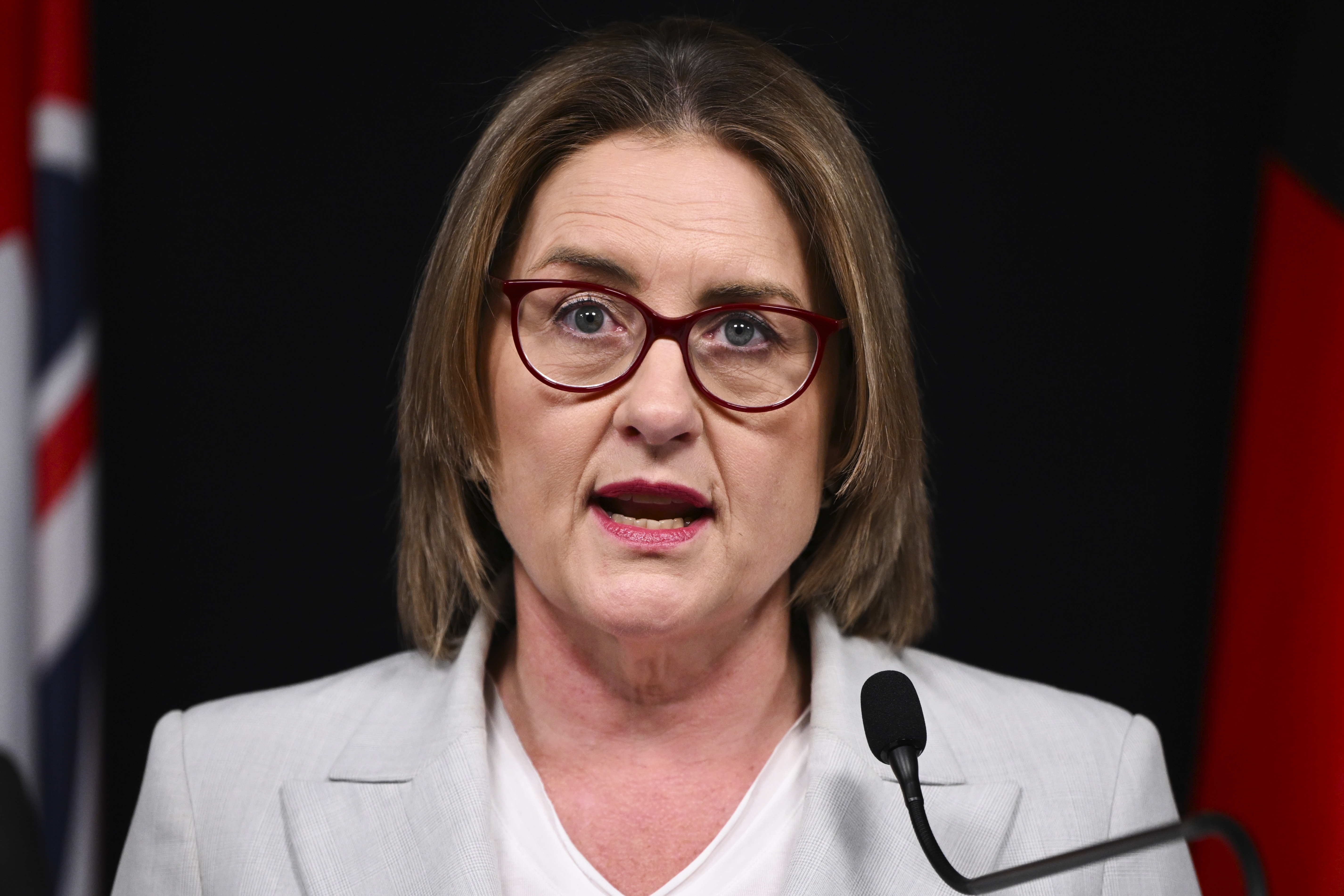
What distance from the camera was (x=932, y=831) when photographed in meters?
1.38

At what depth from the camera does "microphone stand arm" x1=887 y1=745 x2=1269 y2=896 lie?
99 cm

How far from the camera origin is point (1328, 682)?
1.67 metres

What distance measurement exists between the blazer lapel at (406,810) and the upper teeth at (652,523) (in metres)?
0.31

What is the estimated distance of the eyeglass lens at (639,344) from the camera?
1450mm

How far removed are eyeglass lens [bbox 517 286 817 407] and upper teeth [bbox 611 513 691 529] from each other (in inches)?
5.8

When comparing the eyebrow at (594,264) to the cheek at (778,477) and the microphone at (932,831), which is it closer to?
the cheek at (778,477)

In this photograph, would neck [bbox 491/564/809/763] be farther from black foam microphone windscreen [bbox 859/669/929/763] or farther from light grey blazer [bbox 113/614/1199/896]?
black foam microphone windscreen [bbox 859/669/929/763]

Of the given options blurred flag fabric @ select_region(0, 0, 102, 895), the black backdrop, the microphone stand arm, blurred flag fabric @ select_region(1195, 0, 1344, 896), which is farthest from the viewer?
the black backdrop

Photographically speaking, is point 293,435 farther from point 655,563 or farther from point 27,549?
point 655,563

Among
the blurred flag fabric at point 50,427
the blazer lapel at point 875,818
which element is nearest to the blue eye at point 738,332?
the blazer lapel at point 875,818

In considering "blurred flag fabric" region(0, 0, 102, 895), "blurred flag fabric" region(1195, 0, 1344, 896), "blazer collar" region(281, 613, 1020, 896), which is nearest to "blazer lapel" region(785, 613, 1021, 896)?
"blazer collar" region(281, 613, 1020, 896)

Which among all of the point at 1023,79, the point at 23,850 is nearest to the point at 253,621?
the point at 23,850

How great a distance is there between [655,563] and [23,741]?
1.19m

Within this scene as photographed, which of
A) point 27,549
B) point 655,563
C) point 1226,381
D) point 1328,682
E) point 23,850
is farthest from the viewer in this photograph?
point 1226,381
